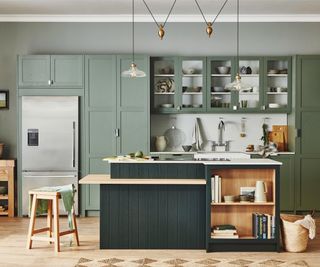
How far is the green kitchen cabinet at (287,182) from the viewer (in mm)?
7832

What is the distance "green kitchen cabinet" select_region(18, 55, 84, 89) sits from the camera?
7793 millimetres

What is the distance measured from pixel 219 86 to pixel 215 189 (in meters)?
2.81

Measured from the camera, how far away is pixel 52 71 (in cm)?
780

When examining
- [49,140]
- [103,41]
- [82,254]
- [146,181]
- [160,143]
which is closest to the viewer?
[82,254]

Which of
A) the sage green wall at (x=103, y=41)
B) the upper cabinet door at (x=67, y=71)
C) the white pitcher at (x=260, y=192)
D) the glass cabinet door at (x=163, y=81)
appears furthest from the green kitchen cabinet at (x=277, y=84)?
the upper cabinet door at (x=67, y=71)

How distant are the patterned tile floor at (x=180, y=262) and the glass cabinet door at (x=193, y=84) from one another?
316 centimetres

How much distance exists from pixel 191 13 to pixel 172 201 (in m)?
3.42

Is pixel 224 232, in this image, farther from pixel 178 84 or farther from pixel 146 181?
pixel 178 84

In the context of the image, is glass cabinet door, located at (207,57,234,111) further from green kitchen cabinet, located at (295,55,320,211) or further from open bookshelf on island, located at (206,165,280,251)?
open bookshelf on island, located at (206,165,280,251)

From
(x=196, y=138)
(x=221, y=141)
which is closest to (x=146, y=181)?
(x=196, y=138)

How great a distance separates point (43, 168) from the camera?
777 cm

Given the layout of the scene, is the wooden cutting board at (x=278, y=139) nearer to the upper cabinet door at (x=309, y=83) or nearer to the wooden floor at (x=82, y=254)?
the upper cabinet door at (x=309, y=83)

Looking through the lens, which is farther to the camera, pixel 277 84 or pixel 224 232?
pixel 277 84

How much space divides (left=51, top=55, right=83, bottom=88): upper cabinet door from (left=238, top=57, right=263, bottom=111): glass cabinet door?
2.32 m
